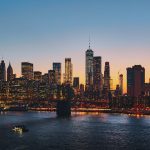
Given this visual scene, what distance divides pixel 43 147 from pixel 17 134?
93.1ft

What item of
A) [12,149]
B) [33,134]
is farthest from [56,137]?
[12,149]

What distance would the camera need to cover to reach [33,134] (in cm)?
12194

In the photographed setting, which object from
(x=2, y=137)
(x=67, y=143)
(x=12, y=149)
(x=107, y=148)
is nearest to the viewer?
(x=12, y=149)

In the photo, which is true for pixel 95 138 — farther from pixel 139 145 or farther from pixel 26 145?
pixel 26 145

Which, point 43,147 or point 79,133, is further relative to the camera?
point 79,133

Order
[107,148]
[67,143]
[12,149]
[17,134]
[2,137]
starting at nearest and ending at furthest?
[12,149], [107,148], [67,143], [2,137], [17,134]

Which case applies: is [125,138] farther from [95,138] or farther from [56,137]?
[56,137]

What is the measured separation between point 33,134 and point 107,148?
32.2 meters

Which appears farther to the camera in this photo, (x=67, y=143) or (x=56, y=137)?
(x=56, y=137)

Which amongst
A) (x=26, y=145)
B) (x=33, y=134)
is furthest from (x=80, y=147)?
(x=33, y=134)

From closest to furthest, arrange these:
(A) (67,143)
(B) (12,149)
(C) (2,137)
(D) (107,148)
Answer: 1. (B) (12,149)
2. (D) (107,148)
3. (A) (67,143)
4. (C) (2,137)

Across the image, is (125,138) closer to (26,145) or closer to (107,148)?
(107,148)

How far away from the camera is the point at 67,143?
10269 cm

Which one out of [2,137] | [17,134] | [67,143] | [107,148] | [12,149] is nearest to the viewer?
[12,149]
